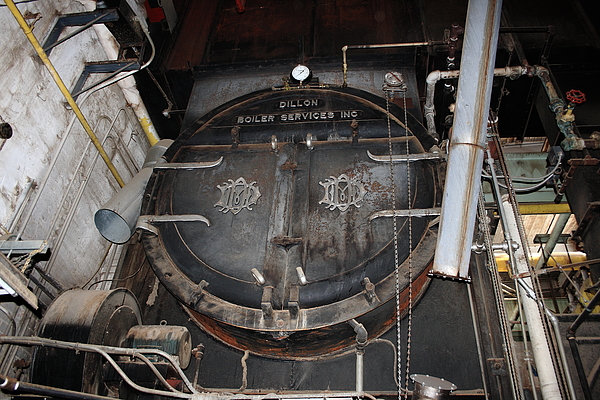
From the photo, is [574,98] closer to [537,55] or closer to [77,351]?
[537,55]

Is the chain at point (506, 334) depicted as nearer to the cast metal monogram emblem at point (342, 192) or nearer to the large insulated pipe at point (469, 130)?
the large insulated pipe at point (469, 130)

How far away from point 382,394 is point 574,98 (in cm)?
475

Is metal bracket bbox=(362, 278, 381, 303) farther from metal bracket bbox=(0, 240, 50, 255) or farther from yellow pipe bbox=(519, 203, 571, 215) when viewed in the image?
yellow pipe bbox=(519, 203, 571, 215)

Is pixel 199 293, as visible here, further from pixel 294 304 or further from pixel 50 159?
pixel 50 159

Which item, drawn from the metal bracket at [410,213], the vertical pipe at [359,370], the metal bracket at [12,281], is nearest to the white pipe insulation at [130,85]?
the metal bracket at [12,281]

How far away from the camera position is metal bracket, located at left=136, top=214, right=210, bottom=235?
16.5 feet

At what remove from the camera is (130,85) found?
7910 millimetres

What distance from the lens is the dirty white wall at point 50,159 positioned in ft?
17.6

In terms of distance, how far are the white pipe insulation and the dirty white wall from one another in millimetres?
148

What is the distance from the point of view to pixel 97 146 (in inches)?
270

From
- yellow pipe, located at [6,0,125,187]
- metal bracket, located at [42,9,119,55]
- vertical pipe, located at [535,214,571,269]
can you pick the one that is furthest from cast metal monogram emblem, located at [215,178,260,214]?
vertical pipe, located at [535,214,571,269]

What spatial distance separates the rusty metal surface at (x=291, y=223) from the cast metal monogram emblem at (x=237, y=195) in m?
0.01

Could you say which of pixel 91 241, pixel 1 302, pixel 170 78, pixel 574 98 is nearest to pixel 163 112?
pixel 170 78

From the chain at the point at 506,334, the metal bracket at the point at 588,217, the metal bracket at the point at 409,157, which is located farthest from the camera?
the metal bracket at the point at 588,217
